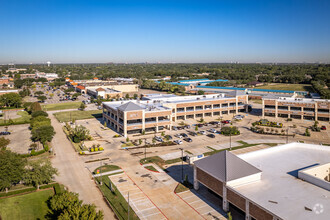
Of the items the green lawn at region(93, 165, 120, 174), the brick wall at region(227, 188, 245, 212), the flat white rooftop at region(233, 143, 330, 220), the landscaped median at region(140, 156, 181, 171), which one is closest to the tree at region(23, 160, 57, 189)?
the green lawn at region(93, 165, 120, 174)

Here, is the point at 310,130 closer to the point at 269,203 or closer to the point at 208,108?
the point at 208,108

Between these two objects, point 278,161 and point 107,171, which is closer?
point 278,161

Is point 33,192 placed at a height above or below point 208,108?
below

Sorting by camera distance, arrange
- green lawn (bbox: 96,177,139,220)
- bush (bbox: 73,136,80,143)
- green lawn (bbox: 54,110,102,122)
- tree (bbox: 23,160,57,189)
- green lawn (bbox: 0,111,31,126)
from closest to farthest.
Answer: green lawn (bbox: 96,177,139,220), tree (bbox: 23,160,57,189), bush (bbox: 73,136,80,143), green lawn (bbox: 0,111,31,126), green lawn (bbox: 54,110,102,122)

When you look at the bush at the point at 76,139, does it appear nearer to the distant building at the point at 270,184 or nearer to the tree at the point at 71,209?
the tree at the point at 71,209

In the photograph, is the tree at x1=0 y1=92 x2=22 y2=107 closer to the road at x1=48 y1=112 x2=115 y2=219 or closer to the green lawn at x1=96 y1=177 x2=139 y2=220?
the road at x1=48 y1=112 x2=115 y2=219

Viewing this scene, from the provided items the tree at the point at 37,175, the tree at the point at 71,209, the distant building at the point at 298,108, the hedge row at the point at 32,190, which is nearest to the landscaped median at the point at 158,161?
the hedge row at the point at 32,190

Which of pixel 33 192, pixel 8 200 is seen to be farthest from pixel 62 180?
pixel 8 200
